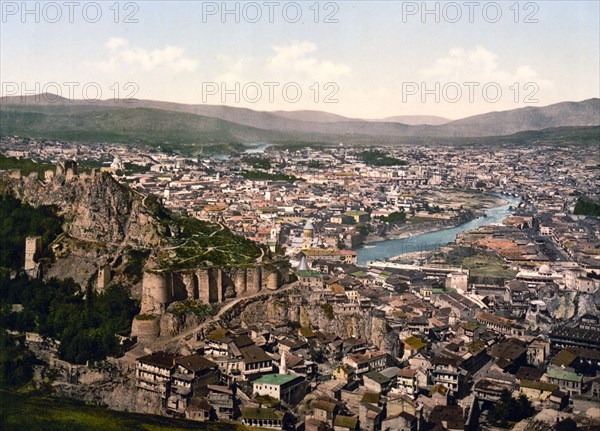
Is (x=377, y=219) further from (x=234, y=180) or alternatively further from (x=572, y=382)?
(x=572, y=382)

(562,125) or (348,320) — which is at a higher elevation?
(562,125)

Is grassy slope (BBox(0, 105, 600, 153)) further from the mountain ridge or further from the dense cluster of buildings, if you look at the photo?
the dense cluster of buildings

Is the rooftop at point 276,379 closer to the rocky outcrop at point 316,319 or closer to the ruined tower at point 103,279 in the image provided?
the rocky outcrop at point 316,319

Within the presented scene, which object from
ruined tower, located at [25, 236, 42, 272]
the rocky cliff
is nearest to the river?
the rocky cliff

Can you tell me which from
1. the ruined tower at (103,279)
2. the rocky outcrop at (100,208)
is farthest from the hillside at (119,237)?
the ruined tower at (103,279)

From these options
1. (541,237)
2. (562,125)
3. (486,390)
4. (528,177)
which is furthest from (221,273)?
(562,125)

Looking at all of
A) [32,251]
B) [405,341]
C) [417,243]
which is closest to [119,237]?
[32,251]
